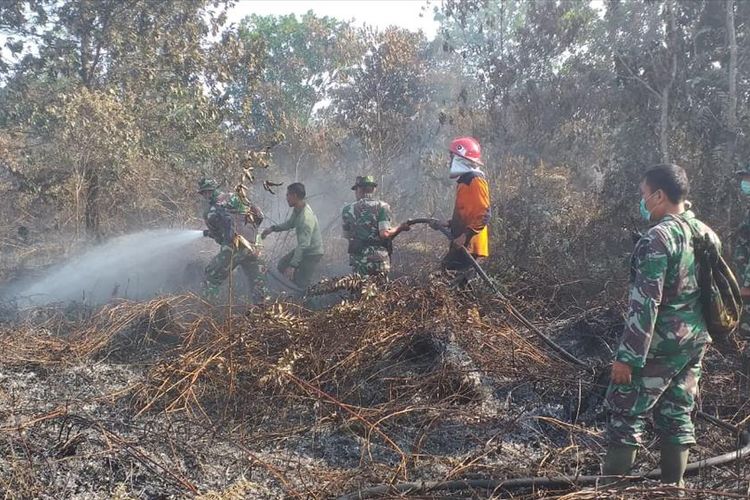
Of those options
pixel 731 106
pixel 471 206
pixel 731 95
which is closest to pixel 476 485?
pixel 471 206

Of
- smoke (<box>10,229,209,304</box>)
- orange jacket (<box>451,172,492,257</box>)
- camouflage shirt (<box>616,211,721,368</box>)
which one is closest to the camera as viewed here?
camouflage shirt (<box>616,211,721,368</box>)

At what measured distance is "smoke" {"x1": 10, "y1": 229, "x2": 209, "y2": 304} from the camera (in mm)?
8086

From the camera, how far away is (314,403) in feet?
13.5

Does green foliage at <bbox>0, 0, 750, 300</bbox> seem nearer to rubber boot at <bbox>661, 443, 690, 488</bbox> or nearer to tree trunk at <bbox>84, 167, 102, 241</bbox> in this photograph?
tree trunk at <bbox>84, 167, 102, 241</bbox>

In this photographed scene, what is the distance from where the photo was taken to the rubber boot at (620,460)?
279 cm

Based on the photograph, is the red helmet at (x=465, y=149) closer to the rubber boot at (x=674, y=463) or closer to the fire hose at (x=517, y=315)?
the fire hose at (x=517, y=315)

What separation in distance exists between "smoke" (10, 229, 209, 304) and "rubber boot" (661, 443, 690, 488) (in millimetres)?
6482

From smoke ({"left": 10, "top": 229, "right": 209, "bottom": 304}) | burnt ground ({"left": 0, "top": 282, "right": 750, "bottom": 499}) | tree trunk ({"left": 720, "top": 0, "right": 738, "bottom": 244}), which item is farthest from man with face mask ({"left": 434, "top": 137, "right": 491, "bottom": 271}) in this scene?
tree trunk ({"left": 720, "top": 0, "right": 738, "bottom": 244})

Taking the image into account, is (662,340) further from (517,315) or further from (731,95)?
(731,95)

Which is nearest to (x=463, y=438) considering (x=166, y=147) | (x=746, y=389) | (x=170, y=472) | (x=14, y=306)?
(x=170, y=472)

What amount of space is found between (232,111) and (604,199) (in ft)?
23.2

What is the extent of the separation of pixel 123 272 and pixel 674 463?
7.80 meters

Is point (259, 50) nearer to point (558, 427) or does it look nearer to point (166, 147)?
point (166, 147)

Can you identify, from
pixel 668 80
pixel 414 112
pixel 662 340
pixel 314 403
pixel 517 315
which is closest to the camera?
pixel 662 340
